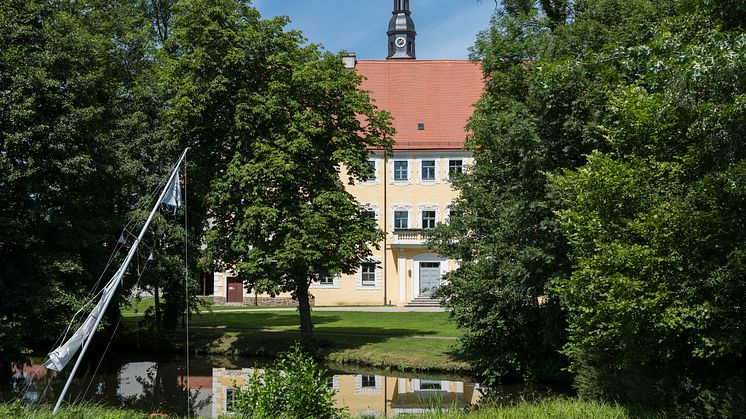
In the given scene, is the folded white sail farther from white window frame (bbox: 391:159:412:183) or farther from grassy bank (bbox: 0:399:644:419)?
white window frame (bbox: 391:159:412:183)

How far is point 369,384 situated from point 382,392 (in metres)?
1.29

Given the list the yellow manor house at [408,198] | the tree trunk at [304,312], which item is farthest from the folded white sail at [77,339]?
the yellow manor house at [408,198]

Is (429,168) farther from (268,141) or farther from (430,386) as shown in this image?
(430,386)

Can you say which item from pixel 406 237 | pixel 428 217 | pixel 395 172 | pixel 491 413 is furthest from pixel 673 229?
pixel 395 172

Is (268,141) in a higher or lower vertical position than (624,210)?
higher

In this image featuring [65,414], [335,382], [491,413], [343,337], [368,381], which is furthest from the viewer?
[343,337]

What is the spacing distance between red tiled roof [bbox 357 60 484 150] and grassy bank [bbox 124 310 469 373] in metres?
12.1

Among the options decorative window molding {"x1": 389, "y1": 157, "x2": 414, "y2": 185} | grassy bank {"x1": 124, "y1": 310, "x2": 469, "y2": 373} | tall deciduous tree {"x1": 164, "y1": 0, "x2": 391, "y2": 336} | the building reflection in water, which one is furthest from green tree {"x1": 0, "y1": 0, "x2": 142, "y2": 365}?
decorative window molding {"x1": 389, "y1": 157, "x2": 414, "y2": 185}

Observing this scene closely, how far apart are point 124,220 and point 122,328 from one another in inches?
289

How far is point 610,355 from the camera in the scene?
1497 cm

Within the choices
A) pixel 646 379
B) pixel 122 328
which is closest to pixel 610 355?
pixel 646 379

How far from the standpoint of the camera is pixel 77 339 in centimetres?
1245

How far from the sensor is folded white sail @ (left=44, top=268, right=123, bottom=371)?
12.0m

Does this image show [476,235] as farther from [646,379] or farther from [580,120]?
[646,379]
